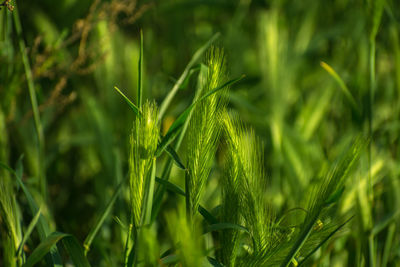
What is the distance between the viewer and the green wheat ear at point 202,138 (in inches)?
17.3

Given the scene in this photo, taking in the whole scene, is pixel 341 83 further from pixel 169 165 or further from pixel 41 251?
pixel 41 251

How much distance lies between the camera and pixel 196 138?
1.44ft

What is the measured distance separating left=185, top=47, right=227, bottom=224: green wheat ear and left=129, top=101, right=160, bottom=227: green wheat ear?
39 mm

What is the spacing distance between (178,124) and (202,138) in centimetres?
6

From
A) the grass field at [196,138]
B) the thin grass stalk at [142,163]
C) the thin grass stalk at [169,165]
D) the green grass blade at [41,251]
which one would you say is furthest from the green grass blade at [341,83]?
the green grass blade at [41,251]

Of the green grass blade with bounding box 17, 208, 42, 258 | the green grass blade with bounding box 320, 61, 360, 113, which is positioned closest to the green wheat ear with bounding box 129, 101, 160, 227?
the green grass blade with bounding box 17, 208, 42, 258

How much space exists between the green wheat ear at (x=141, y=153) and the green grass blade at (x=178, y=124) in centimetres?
2

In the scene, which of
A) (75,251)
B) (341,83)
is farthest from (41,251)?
(341,83)

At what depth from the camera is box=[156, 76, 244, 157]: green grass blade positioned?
44 cm

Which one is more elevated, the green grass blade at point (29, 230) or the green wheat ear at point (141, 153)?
the green wheat ear at point (141, 153)

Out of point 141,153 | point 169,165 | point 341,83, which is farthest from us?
point 341,83

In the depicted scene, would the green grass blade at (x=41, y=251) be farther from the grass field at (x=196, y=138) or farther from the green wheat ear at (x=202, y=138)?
the green wheat ear at (x=202, y=138)

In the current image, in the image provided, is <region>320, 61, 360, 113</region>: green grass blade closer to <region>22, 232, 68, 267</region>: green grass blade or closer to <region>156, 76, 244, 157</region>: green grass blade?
<region>156, 76, 244, 157</region>: green grass blade

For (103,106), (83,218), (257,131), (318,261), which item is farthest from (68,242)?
(257,131)
